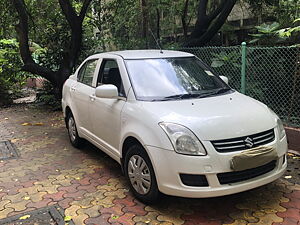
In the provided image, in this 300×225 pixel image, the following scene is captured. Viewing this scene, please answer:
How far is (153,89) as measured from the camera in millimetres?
3988

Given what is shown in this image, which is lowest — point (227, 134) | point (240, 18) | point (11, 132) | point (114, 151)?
point (11, 132)

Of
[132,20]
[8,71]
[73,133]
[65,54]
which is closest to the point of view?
[73,133]

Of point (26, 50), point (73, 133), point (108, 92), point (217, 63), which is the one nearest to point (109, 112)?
point (108, 92)

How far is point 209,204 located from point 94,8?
9.96 m

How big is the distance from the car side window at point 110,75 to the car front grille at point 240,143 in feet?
4.87

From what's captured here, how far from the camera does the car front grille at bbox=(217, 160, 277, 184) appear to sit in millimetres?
3201

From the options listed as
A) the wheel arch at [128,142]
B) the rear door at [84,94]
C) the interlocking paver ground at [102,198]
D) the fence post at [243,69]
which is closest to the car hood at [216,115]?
the wheel arch at [128,142]

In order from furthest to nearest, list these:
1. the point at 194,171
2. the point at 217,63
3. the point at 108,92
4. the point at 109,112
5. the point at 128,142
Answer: the point at 217,63, the point at 109,112, the point at 108,92, the point at 128,142, the point at 194,171

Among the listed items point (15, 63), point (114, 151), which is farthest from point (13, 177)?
point (15, 63)

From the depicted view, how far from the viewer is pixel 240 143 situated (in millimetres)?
3242

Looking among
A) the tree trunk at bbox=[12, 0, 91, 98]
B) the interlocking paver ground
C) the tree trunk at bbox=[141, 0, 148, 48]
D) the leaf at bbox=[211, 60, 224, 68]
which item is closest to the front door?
the interlocking paver ground

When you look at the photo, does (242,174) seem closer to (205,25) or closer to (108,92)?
(108,92)

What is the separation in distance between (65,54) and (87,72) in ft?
17.4

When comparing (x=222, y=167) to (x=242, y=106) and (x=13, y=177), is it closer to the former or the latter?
(x=242, y=106)
